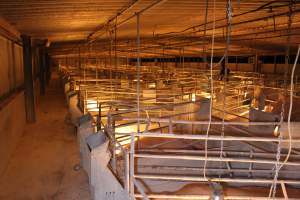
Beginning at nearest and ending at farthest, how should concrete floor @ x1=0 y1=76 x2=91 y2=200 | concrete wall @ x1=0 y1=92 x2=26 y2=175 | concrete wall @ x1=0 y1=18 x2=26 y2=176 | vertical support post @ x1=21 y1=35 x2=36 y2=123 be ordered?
concrete floor @ x1=0 y1=76 x2=91 y2=200 < concrete wall @ x1=0 y1=92 x2=26 y2=175 < concrete wall @ x1=0 y1=18 x2=26 y2=176 < vertical support post @ x1=21 y1=35 x2=36 y2=123

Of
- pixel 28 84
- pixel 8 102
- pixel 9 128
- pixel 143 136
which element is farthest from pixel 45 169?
pixel 28 84

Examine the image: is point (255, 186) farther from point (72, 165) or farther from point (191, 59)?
point (191, 59)

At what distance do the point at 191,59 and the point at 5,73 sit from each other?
17286 mm

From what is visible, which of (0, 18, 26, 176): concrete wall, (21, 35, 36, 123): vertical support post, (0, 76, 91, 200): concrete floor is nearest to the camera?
(0, 76, 91, 200): concrete floor

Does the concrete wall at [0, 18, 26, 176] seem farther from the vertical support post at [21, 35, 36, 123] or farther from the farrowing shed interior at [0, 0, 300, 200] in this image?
the vertical support post at [21, 35, 36, 123]

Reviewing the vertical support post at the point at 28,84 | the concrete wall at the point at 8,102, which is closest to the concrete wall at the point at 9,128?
the concrete wall at the point at 8,102

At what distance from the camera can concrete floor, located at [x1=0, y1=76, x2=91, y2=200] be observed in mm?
4711

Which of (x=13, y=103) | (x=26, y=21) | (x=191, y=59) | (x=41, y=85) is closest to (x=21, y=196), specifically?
(x=13, y=103)

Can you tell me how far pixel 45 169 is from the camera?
5.55 m

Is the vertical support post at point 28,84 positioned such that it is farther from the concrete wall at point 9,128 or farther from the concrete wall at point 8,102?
the concrete wall at point 9,128

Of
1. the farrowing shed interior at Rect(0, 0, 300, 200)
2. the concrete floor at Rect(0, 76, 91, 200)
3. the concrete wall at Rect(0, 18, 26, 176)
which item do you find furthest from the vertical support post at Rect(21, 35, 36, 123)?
the concrete floor at Rect(0, 76, 91, 200)

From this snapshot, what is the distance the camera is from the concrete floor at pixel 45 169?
4.71 metres

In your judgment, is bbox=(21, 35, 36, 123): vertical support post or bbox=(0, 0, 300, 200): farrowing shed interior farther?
bbox=(21, 35, 36, 123): vertical support post

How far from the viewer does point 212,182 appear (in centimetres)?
262
